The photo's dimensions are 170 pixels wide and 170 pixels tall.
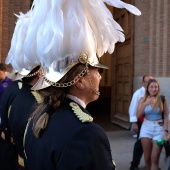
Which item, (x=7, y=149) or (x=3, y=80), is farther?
(x=3, y=80)

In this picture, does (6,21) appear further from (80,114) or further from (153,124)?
(80,114)

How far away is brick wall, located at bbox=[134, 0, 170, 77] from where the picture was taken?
292 inches

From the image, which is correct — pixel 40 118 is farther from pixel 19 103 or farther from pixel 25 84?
pixel 25 84

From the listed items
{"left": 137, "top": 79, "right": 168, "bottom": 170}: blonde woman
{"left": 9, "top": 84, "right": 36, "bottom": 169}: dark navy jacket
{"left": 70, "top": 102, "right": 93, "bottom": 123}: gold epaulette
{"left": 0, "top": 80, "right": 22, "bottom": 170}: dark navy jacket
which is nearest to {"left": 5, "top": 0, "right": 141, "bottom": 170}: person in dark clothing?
{"left": 70, "top": 102, "right": 93, "bottom": 123}: gold epaulette

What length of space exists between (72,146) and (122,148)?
5.27m

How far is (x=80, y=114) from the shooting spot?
50.6 inches

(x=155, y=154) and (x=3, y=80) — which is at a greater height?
(x=3, y=80)

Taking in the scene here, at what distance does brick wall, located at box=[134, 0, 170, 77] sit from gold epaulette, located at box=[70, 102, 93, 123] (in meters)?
6.44

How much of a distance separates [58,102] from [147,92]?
3167 millimetres

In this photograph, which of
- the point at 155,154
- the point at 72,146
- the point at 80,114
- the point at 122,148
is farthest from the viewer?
the point at 122,148

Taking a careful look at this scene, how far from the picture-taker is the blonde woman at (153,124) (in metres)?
4.02

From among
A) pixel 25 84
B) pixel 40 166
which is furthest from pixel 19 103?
pixel 40 166

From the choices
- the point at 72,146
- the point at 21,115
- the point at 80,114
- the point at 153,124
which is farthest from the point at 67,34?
the point at 153,124

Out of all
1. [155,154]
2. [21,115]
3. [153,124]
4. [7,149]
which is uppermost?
[21,115]
